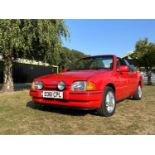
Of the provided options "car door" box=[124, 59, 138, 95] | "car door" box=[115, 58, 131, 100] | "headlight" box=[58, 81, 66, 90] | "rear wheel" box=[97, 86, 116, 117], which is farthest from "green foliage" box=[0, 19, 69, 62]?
"rear wheel" box=[97, 86, 116, 117]

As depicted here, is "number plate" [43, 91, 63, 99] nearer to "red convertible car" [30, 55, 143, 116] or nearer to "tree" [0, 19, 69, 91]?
"red convertible car" [30, 55, 143, 116]

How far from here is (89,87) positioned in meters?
4.57

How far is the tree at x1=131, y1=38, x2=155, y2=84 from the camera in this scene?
1773 cm

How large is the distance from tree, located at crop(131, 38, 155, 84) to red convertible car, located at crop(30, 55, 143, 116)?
12.5 metres

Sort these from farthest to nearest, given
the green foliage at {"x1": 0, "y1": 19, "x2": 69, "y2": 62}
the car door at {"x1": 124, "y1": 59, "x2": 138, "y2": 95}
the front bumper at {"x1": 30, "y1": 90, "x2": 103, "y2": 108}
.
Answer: the green foliage at {"x1": 0, "y1": 19, "x2": 69, "y2": 62}
the car door at {"x1": 124, "y1": 59, "x2": 138, "y2": 95}
the front bumper at {"x1": 30, "y1": 90, "x2": 103, "y2": 108}

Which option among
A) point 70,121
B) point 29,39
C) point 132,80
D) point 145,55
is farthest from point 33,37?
point 145,55

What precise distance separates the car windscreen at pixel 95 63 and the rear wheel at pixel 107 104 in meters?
0.72

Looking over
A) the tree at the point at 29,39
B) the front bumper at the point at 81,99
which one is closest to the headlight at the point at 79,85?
the front bumper at the point at 81,99

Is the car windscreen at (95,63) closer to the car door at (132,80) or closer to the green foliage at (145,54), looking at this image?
the car door at (132,80)

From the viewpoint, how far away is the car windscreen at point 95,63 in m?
5.72

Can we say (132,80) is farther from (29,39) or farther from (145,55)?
(145,55)

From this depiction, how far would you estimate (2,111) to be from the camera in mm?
5453
